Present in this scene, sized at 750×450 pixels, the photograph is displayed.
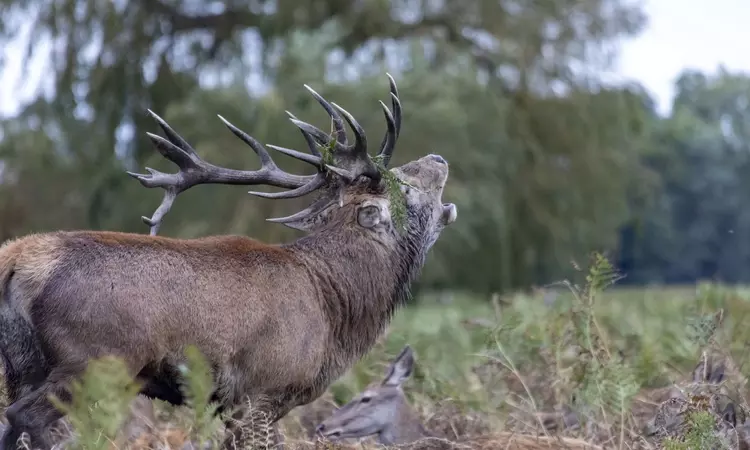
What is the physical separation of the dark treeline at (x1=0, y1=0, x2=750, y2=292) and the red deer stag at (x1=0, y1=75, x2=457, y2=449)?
13364mm

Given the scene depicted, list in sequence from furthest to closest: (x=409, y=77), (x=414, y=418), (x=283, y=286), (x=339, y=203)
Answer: (x=409, y=77)
(x=414, y=418)
(x=339, y=203)
(x=283, y=286)

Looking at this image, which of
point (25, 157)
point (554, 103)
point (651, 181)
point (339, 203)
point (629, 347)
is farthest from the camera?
point (651, 181)

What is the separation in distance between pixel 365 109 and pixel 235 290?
16858mm

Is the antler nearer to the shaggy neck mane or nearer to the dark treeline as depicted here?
the shaggy neck mane

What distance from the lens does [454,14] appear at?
27266 mm

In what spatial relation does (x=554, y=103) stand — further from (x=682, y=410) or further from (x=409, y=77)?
(x=682, y=410)

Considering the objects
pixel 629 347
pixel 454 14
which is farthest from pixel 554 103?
pixel 629 347

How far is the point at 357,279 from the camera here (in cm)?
678

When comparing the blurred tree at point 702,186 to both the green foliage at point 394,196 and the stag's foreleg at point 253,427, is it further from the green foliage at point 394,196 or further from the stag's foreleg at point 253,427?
the stag's foreleg at point 253,427

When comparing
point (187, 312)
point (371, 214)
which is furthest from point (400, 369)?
point (187, 312)

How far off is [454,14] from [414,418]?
68.1 ft

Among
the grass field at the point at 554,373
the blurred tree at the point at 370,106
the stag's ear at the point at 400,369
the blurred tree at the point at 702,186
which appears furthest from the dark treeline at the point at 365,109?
the blurred tree at the point at 702,186

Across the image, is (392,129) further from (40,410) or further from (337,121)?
(40,410)

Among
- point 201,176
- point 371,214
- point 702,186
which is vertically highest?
point 201,176
